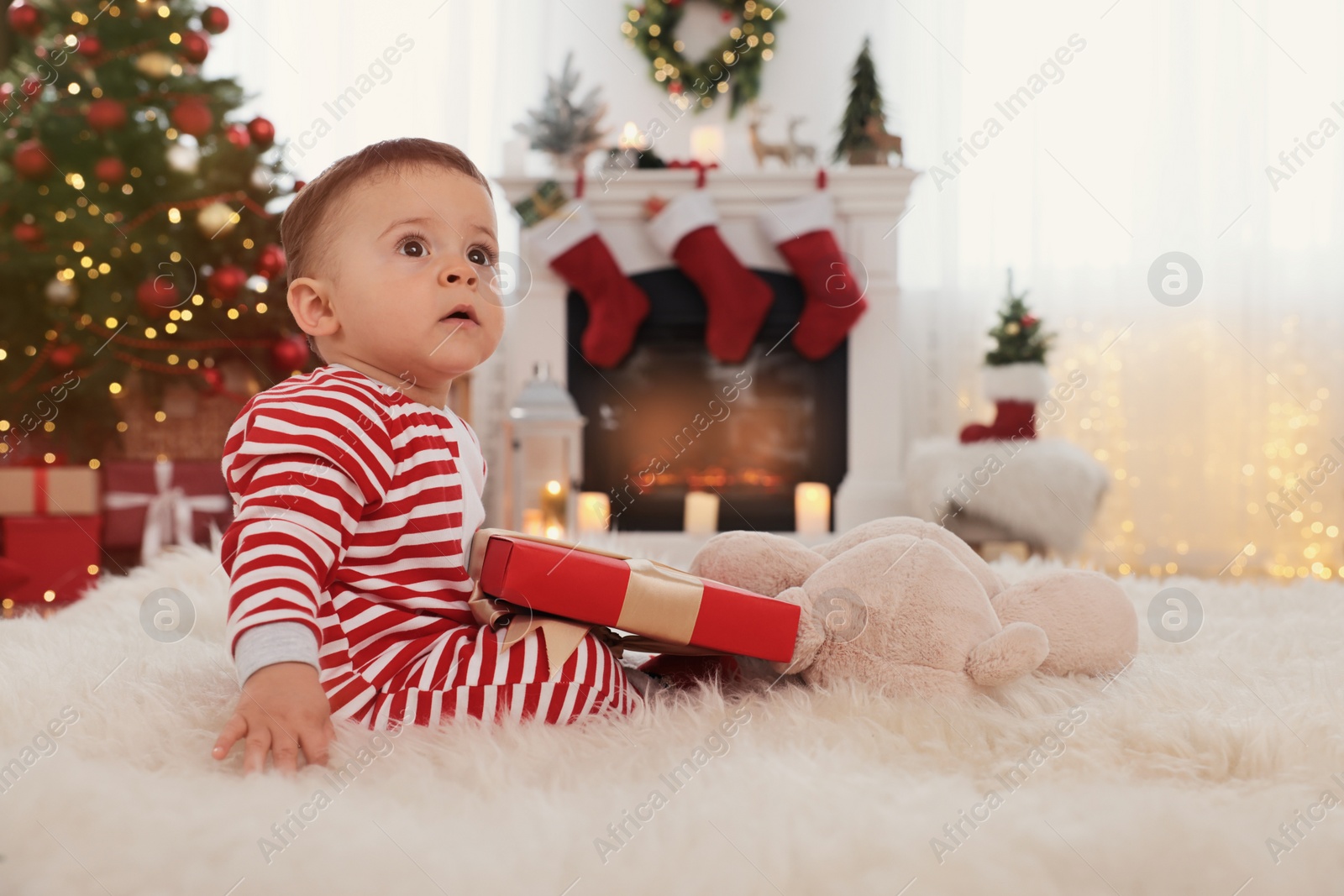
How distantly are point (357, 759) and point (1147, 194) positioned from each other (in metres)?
3.29

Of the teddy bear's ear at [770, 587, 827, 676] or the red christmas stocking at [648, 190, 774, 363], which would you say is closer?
the teddy bear's ear at [770, 587, 827, 676]

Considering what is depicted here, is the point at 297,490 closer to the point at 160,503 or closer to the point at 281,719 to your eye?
the point at 281,719

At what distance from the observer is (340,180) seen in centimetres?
72

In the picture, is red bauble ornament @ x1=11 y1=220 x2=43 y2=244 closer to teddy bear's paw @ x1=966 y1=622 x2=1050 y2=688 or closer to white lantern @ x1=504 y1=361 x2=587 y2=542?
white lantern @ x1=504 y1=361 x2=587 y2=542

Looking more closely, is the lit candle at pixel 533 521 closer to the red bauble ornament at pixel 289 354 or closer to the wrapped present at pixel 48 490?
the red bauble ornament at pixel 289 354

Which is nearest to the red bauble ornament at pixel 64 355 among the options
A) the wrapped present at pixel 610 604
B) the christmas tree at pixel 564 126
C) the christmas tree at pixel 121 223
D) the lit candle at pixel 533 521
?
the christmas tree at pixel 121 223

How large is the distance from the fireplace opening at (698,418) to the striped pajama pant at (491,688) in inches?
92.4

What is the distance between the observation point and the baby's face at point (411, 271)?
0.70m

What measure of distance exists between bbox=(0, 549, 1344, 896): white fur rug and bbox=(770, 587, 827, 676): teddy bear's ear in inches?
1.4

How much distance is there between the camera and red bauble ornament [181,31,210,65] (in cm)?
239

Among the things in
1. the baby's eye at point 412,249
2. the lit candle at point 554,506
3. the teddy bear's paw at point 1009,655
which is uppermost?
the baby's eye at point 412,249

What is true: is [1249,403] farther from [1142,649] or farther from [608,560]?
[608,560]

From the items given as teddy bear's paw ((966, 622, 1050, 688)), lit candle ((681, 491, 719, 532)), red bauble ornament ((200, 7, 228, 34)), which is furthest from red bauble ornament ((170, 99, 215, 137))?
teddy bear's paw ((966, 622, 1050, 688))

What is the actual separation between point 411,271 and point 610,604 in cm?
29
